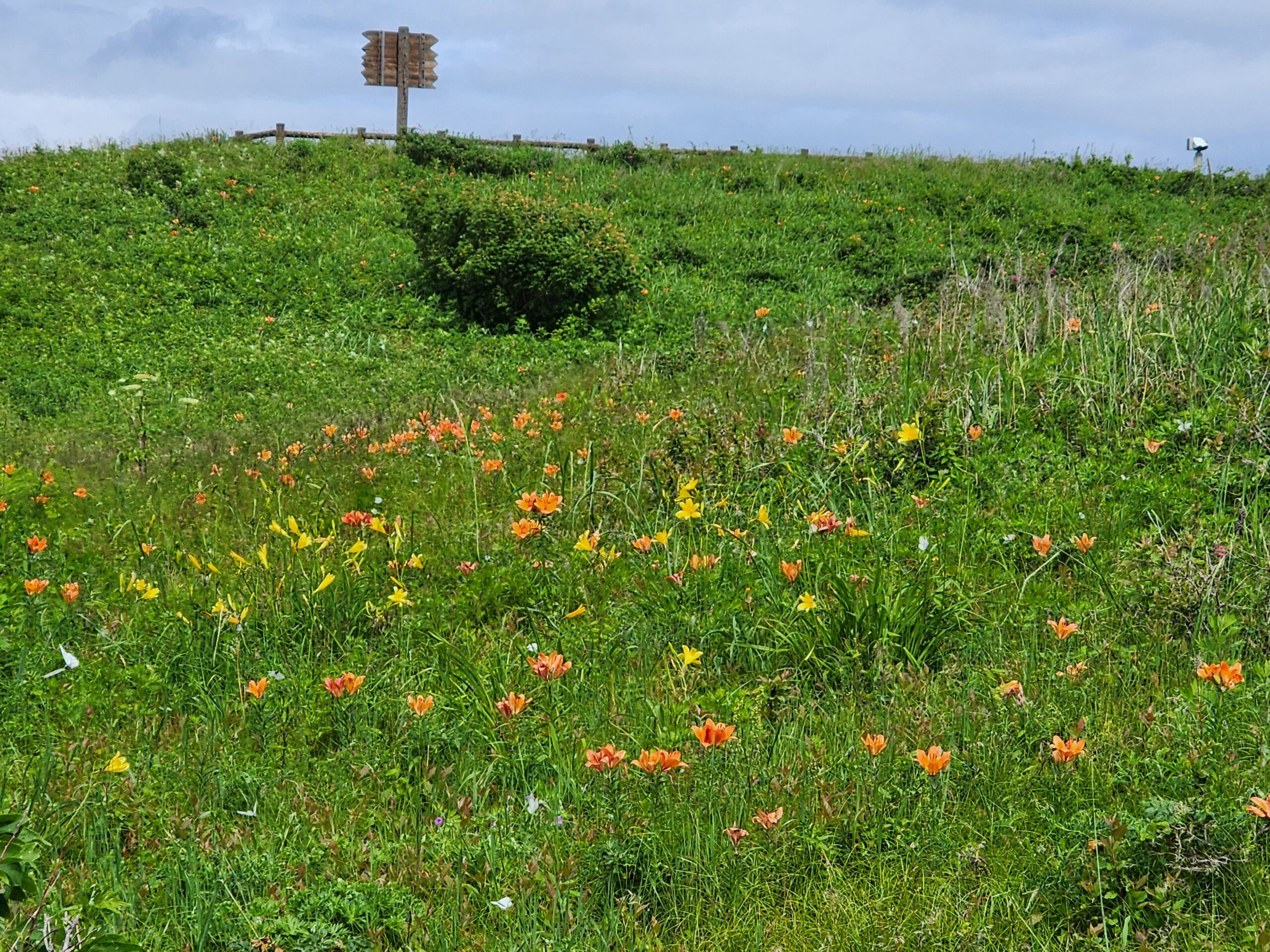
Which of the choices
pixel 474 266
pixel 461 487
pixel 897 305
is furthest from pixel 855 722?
pixel 474 266

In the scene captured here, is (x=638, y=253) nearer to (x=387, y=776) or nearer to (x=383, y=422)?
(x=383, y=422)

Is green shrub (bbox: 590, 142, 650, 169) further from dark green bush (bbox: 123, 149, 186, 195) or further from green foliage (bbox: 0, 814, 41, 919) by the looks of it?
green foliage (bbox: 0, 814, 41, 919)

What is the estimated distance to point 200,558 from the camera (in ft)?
14.0

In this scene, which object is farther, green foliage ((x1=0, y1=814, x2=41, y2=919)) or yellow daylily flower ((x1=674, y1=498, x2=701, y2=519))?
yellow daylily flower ((x1=674, y1=498, x2=701, y2=519))

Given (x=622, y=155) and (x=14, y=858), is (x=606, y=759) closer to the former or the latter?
(x=14, y=858)

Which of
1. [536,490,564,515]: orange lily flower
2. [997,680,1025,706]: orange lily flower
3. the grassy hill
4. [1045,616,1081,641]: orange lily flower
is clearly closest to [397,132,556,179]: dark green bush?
the grassy hill

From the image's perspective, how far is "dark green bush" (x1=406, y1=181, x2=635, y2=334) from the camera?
13.3m

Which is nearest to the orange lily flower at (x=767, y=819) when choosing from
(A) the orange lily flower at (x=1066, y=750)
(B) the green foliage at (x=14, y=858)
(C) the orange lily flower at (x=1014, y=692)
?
(A) the orange lily flower at (x=1066, y=750)

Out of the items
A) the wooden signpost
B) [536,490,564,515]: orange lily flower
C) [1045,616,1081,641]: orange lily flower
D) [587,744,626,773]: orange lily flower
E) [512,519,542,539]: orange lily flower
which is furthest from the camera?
the wooden signpost

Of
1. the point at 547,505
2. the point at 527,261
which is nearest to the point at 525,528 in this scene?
the point at 547,505

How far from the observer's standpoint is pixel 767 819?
217 cm

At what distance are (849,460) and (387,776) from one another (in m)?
2.65

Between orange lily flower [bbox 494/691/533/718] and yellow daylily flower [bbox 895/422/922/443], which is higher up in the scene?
yellow daylily flower [bbox 895/422/922/443]

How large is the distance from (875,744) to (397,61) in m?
25.1
